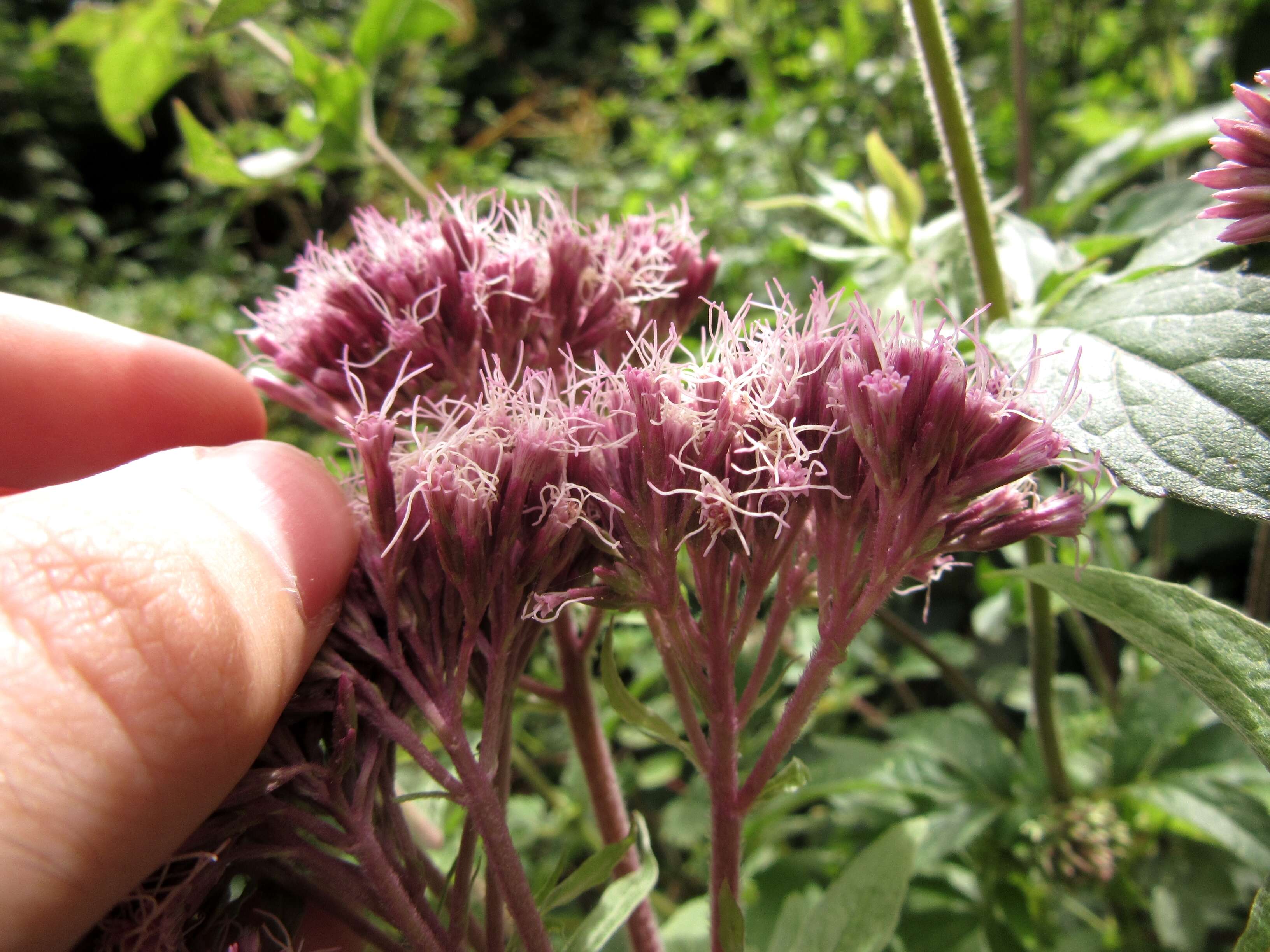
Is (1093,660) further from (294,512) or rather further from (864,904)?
(294,512)

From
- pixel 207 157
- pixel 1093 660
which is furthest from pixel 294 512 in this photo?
pixel 1093 660

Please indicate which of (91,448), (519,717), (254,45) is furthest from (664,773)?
(254,45)

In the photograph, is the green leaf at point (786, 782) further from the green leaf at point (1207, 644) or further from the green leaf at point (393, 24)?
the green leaf at point (393, 24)

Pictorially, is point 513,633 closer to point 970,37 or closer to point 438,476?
point 438,476

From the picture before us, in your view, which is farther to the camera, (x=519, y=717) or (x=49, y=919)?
(x=519, y=717)

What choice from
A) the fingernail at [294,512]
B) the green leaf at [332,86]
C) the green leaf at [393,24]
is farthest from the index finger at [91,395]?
the green leaf at [393,24]

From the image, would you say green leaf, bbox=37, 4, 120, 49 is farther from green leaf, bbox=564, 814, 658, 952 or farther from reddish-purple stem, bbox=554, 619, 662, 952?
green leaf, bbox=564, 814, 658, 952
